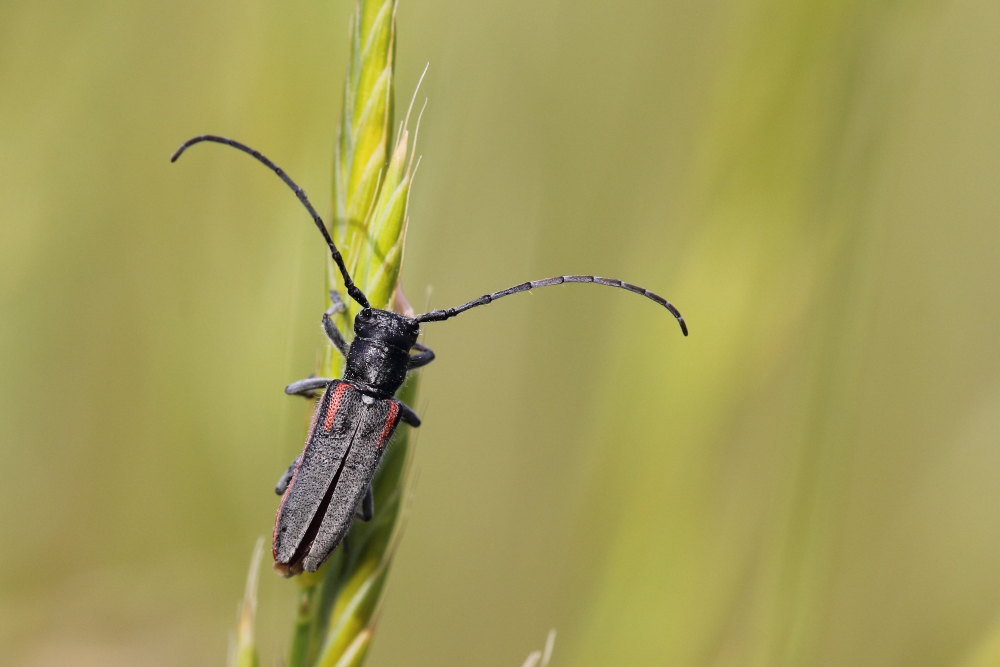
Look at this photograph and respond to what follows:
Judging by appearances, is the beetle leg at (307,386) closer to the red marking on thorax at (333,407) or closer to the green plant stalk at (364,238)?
the red marking on thorax at (333,407)

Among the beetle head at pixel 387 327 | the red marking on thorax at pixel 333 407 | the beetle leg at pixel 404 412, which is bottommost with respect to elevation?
the red marking on thorax at pixel 333 407

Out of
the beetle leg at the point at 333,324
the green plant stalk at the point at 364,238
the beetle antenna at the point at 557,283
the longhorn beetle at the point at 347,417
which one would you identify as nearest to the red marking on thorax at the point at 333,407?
the longhorn beetle at the point at 347,417

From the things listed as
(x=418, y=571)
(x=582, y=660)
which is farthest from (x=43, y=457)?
(x=582, y=660)

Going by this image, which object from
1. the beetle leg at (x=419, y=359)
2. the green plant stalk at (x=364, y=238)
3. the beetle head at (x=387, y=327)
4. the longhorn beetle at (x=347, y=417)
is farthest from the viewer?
the beetle leg at (x=419, y=359)

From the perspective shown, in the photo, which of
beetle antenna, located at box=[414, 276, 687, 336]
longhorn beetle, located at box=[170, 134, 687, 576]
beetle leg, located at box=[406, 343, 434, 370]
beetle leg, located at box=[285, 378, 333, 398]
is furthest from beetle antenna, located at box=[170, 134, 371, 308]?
beetle leg, located at box=[406, 343, 434, 370]

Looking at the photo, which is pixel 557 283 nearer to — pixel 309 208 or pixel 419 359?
pixel 419 359

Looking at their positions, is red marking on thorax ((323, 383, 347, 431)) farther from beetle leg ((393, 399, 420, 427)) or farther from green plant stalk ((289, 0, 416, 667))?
green plant stalk ((289, 0, 416, 667))
